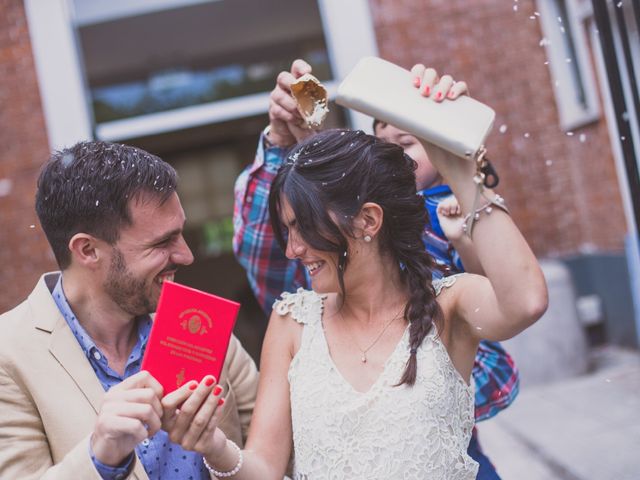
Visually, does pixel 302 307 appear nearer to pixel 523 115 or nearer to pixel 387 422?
pixel 387 422

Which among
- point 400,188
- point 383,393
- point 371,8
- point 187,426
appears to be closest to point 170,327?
point 187,426

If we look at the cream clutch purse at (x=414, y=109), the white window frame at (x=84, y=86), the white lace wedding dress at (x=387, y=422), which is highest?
the white window frame at (x=84, y=86)

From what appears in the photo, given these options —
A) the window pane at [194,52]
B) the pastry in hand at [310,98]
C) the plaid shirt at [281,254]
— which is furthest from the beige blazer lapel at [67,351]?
the window pane at [194,52]

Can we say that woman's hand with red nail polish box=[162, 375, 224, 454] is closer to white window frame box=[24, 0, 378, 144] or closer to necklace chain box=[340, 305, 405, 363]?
necklace chain box=[340, 305, 405, 363]

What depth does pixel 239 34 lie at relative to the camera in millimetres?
7582

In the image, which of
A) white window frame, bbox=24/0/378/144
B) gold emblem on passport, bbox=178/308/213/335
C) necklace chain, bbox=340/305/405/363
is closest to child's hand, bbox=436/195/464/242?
necklace chain, bbox=340/305/405/363

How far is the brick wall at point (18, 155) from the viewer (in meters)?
6.50

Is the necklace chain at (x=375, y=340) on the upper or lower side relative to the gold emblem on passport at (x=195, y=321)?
lower

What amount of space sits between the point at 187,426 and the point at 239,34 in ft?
20.8

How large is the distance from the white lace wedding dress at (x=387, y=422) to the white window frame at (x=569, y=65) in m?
5.80

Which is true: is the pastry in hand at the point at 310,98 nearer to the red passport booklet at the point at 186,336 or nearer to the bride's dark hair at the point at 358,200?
the bride's dark hair at the point at 358,200

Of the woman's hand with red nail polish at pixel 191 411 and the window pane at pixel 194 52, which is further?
the window pane at pixel 194 52

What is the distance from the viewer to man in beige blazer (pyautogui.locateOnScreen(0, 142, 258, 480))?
6.18 feet

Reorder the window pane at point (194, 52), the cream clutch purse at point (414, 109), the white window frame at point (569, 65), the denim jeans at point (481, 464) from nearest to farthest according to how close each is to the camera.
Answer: the cream clutch purse at point (414, 109) → the denim jeans at point (481, 464) → the window pane at point (194, 52) → the white window frame at point (569, 65)
